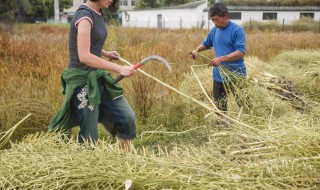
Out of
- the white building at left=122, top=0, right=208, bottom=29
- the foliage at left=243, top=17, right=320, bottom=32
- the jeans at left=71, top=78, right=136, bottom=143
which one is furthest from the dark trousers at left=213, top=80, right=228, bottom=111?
the white building at left=122, top=0, right=208, bottom=29

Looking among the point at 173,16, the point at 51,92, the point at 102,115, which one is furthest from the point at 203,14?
the point at 102,115

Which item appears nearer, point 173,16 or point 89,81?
point 89,81

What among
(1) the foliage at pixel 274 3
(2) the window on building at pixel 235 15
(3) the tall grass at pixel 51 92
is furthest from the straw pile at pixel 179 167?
(1) the foliage at pixel 274 3

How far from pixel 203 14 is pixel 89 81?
40081 mm

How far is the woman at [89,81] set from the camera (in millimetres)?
2740

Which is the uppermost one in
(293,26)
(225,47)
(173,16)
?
(173,16)

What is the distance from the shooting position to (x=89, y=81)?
2918 mm

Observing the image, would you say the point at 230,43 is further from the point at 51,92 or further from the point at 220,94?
the point at 51,92

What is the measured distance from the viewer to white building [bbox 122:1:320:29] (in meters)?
36.3

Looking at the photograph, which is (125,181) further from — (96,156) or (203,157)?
(203,157)

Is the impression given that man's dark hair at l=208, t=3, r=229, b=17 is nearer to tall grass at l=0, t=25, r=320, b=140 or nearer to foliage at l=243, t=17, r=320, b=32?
tall grass at l=0, t=25, r=320, b=140

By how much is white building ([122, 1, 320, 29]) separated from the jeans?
29.2m

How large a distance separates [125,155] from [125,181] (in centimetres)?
26

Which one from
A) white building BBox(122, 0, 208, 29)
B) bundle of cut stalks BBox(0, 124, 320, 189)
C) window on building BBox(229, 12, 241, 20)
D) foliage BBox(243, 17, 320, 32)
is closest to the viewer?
bundle of cut stalks BBox(0, 124, 320, 189)
